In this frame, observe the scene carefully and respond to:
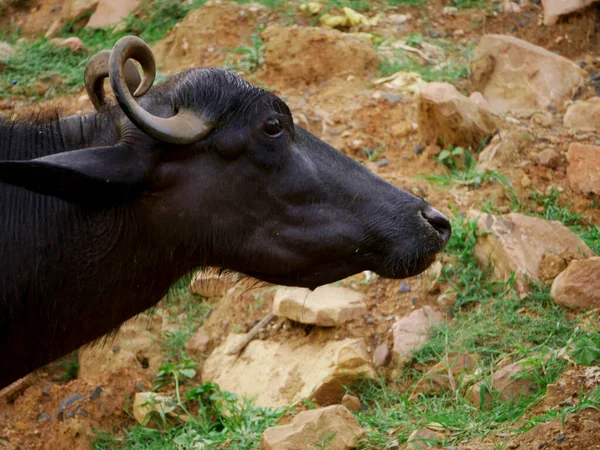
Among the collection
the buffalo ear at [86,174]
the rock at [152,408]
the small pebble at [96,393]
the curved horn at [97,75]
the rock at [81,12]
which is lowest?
the small pebble at [96,393]

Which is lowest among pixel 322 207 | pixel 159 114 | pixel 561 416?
pixel 561 416

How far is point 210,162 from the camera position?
15.6ft

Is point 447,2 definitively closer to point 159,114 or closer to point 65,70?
point 65,70

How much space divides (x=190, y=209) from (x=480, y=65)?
6.02 m

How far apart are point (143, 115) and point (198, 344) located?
11.9 feet

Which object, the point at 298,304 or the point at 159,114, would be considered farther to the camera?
the point at 298,304

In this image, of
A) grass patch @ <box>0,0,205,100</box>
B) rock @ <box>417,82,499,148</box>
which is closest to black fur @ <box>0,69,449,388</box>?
rock @ <box>417,82,499,148</box>

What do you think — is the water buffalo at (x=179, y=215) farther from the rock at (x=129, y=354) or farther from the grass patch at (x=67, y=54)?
the grass patch at (x=67, y=54)

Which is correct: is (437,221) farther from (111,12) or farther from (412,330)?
(111,12)

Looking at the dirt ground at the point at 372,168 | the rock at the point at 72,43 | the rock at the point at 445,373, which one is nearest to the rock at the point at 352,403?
the rock at the point at 445,373

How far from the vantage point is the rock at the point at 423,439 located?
5.39 m

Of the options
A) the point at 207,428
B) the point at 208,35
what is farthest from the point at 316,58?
the point at 207,428

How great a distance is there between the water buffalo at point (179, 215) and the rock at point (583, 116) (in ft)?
14.5

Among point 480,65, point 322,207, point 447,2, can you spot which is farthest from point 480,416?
point 447,2
